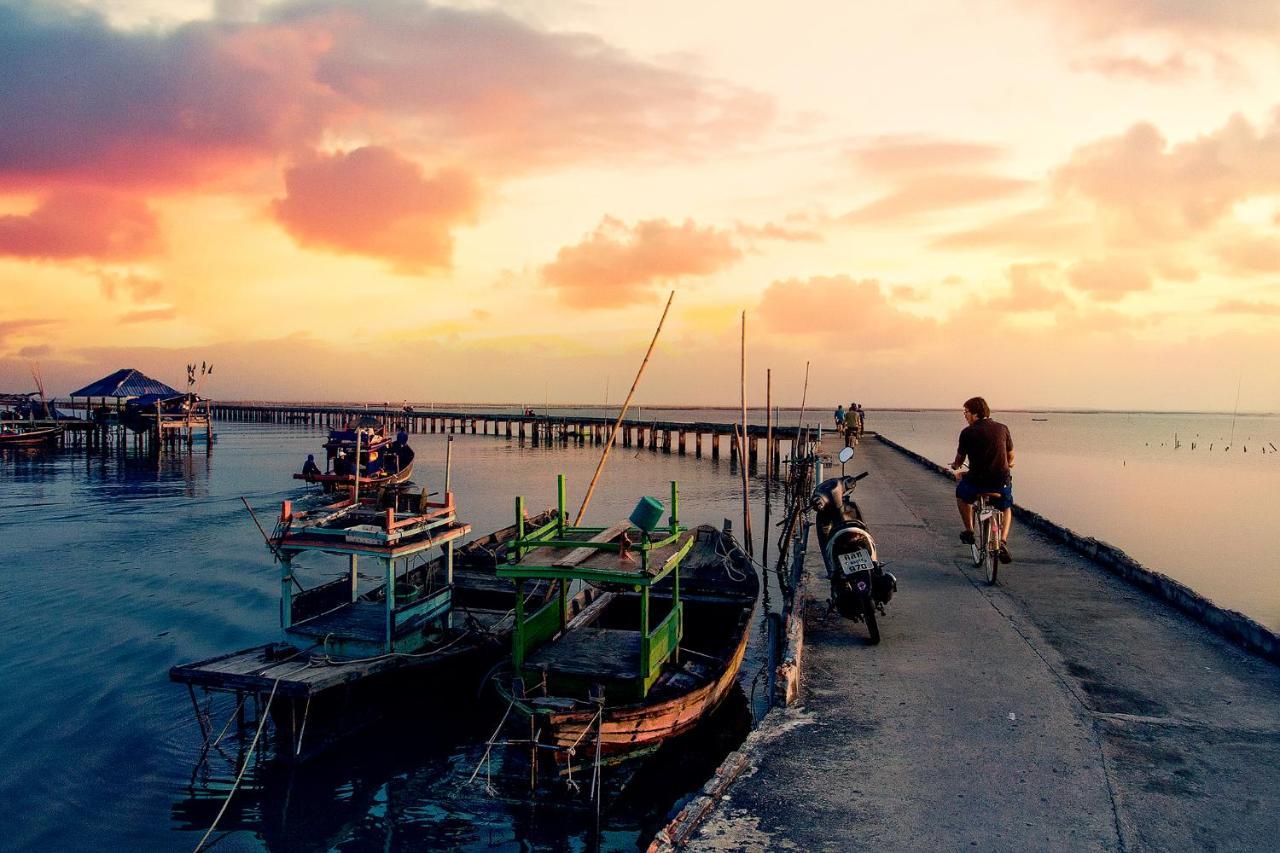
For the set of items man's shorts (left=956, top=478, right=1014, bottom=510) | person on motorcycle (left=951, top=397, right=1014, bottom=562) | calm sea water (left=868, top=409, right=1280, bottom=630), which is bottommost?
calm sea water (left=868, top=409, right=1280, bottom=630)

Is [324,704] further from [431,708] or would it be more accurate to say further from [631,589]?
[631,589]

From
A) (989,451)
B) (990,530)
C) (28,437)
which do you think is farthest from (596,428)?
(989,451)

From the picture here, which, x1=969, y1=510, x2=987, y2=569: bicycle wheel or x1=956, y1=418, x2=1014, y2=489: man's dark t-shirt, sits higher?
x1=956, y1=418, x2=1014, y2=489: man's dark t-shirt

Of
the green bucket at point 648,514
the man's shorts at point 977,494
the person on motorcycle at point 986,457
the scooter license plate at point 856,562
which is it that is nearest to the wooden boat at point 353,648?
the green bucket at point 648,514

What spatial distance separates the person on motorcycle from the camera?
9.66m

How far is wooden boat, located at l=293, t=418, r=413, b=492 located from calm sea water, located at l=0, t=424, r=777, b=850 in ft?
9.04

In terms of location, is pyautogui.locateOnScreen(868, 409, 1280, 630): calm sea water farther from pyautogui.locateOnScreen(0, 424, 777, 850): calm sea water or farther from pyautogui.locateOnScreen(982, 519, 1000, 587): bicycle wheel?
pyautogui.locateOnScreen(0, 424, 777, 850): calm sea water

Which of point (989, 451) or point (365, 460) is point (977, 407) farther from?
point (365, 460)

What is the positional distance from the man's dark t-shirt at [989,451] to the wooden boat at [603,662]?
3.62 m

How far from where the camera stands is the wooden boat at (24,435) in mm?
50062

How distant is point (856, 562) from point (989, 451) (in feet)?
10.3

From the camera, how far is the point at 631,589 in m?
10.9

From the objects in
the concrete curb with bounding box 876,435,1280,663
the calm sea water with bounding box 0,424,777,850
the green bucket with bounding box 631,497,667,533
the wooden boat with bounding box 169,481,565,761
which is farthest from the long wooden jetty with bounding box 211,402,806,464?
the green bucket with bounding box 631,497,667,533

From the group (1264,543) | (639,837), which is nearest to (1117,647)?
(639,837)
